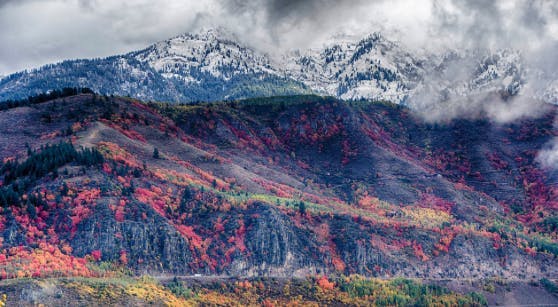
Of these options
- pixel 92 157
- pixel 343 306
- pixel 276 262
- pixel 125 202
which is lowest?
pixel 343 306

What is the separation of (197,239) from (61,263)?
37.8 metres

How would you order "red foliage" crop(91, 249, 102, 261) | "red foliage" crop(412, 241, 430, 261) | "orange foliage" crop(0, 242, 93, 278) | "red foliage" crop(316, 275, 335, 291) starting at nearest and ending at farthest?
"orange foliage" crop(0, 242, 93, 278), "red foliage" crop(91, 249, 102, 261), "red foliage" crop(316, 275, 335, 291), "red foliage" crop(412, 241, 430, 261)

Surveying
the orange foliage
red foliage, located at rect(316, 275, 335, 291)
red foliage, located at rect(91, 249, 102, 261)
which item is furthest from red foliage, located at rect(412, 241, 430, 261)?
the orange foliage

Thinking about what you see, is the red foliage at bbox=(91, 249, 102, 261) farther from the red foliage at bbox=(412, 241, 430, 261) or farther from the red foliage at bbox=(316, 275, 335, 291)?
the red foliage at bbox=(412, 241, 430, 261)

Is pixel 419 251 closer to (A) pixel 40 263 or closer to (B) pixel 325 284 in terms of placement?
(B) pixel 325 284

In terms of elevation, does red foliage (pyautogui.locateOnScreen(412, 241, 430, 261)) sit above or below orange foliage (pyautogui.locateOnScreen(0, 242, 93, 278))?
above

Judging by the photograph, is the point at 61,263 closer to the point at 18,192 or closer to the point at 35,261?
the point at 35,261

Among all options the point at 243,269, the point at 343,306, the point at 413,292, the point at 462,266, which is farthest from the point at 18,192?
the point at 462,266

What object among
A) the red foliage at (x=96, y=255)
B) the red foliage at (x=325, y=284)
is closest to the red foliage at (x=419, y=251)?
the red foliage at (x=325, y=284)

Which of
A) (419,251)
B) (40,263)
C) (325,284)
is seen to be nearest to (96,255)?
(40,263)

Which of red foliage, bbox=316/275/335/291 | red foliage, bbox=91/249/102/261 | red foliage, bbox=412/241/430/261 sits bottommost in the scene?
red foliage, bbox=316/275/335/291

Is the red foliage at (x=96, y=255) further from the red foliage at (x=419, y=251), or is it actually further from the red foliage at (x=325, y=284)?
the red foliage at (x=419, y=251)

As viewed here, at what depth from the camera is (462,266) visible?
646ft

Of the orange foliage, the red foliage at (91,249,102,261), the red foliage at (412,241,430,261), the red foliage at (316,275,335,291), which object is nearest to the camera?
the orange foliage
